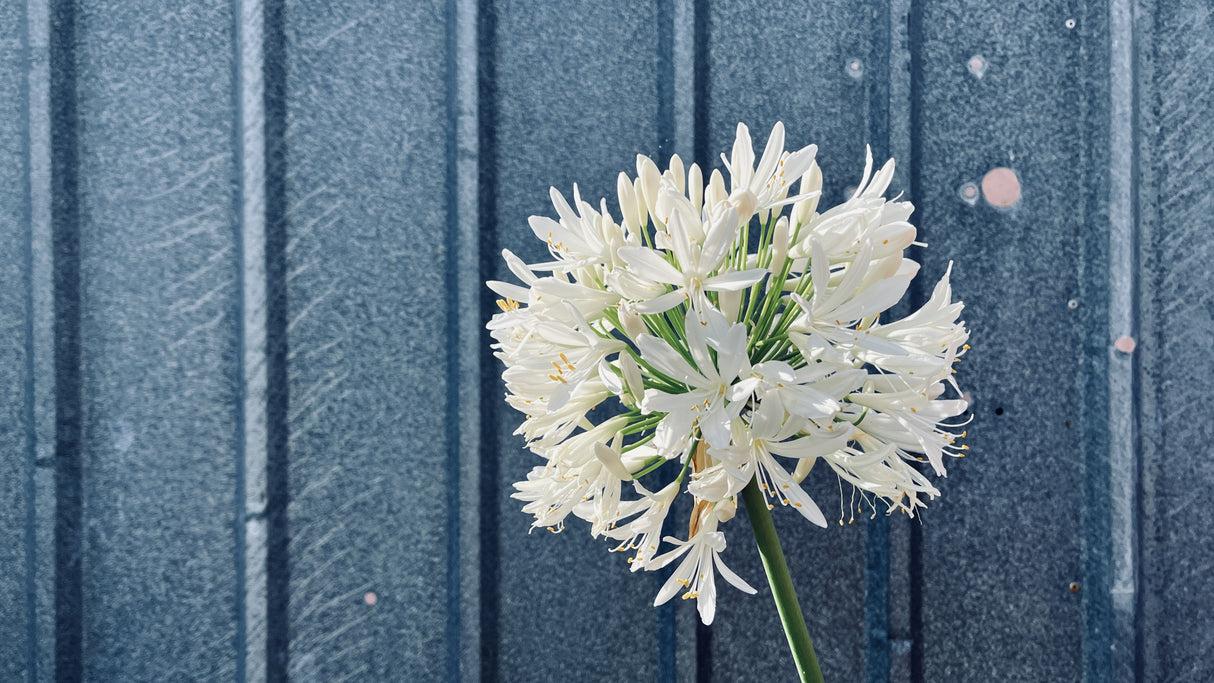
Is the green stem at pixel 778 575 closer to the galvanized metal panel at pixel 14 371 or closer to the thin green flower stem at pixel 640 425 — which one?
the thin green flower stem at pixel 640 425

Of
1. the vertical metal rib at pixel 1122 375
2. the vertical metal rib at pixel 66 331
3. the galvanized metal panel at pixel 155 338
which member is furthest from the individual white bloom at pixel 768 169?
the vertical metal rib at pixel 66 331

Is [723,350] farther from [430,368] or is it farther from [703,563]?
[430,368]

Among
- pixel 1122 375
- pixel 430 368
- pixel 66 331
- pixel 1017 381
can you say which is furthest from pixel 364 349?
pixel 1122 375

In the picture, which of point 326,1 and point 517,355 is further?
point 326,1

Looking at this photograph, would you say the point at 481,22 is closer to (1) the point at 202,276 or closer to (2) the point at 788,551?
(1) the point at 202,276

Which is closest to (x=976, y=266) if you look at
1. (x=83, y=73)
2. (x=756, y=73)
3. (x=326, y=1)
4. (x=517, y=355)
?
(x=756, y=73)

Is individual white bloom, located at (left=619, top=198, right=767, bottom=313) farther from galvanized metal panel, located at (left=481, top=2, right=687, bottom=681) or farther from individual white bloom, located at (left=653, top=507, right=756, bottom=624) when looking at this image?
galvanized metal panel, located at (left=481, top=2, right=687, bottom=681)

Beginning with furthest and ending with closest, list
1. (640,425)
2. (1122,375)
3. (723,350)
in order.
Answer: (1122,375) < (640,425) < (723,350)
